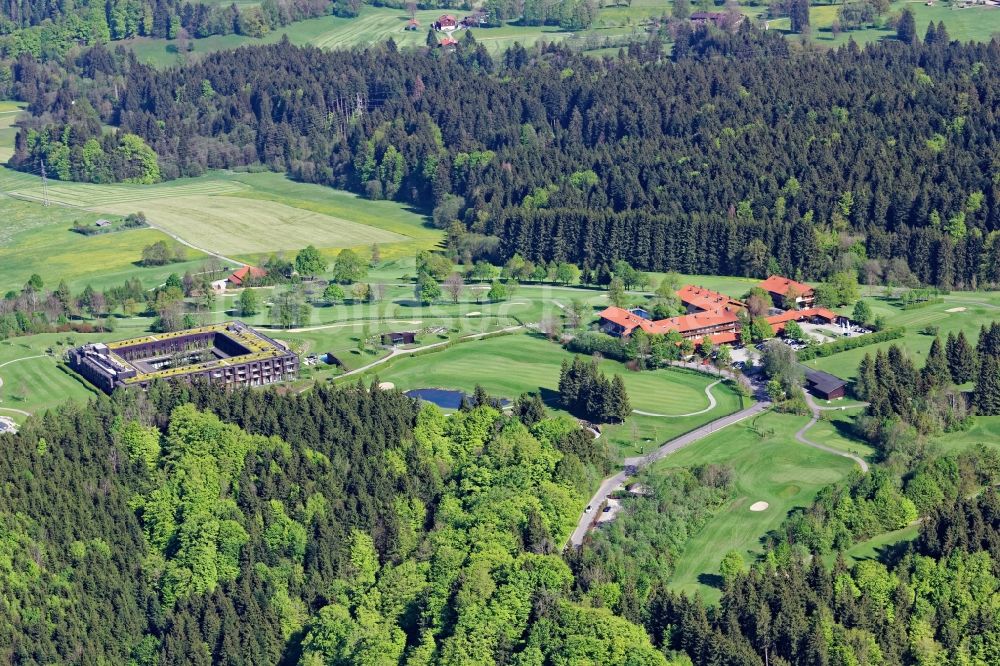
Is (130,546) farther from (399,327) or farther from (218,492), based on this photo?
(399,327)

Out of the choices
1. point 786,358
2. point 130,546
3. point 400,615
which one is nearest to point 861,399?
point 786,358

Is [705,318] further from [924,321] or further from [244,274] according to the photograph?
[244,274]

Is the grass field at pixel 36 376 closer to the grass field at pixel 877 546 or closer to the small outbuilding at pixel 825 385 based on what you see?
the small outbuilding at pixel 825 385

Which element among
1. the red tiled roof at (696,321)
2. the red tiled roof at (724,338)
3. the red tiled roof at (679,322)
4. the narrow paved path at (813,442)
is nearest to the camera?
the narrow paved path at (813,442)

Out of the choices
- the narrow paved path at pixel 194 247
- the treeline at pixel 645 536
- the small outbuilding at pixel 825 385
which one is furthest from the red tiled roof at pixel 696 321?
the narrow paved path at pixel 194 247

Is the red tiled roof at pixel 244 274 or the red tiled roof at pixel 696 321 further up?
the red tiled roof at pixel 696 321

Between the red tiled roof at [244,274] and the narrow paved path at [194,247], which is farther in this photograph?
the narrow paved path at [194,247]

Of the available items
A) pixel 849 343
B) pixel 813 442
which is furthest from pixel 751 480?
pixel 849 343
